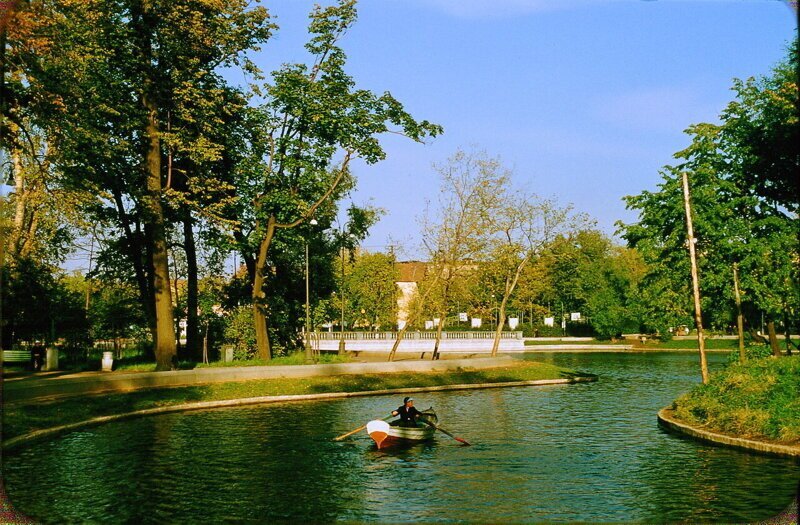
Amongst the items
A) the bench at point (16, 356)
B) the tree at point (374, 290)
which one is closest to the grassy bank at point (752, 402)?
the bench at point (16, 356)

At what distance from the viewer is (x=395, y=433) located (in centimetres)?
2538

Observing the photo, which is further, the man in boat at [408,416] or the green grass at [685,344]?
the green grass at [685,344]

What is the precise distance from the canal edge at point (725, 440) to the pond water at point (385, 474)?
0.49m

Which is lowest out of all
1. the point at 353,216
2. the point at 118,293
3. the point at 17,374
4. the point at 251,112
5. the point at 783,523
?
the point at 783,523

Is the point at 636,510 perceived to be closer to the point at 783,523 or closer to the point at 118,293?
the point at 783,523

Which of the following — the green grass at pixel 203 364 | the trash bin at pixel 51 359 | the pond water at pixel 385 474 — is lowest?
the pond water at pixel 385 474

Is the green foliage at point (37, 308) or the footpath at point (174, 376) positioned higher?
the green foliage at point (37, 308)

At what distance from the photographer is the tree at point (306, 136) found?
146 feet

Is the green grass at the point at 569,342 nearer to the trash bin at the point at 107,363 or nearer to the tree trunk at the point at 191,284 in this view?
the tree trunk at the point at 191,284

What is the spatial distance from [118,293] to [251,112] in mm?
22384

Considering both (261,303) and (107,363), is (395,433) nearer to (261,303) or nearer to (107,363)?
(261,303)

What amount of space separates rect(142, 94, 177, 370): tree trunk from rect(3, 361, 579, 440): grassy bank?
3.70 meters

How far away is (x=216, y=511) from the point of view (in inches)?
655

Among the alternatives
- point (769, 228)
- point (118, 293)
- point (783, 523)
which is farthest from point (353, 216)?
point (783, 523)
